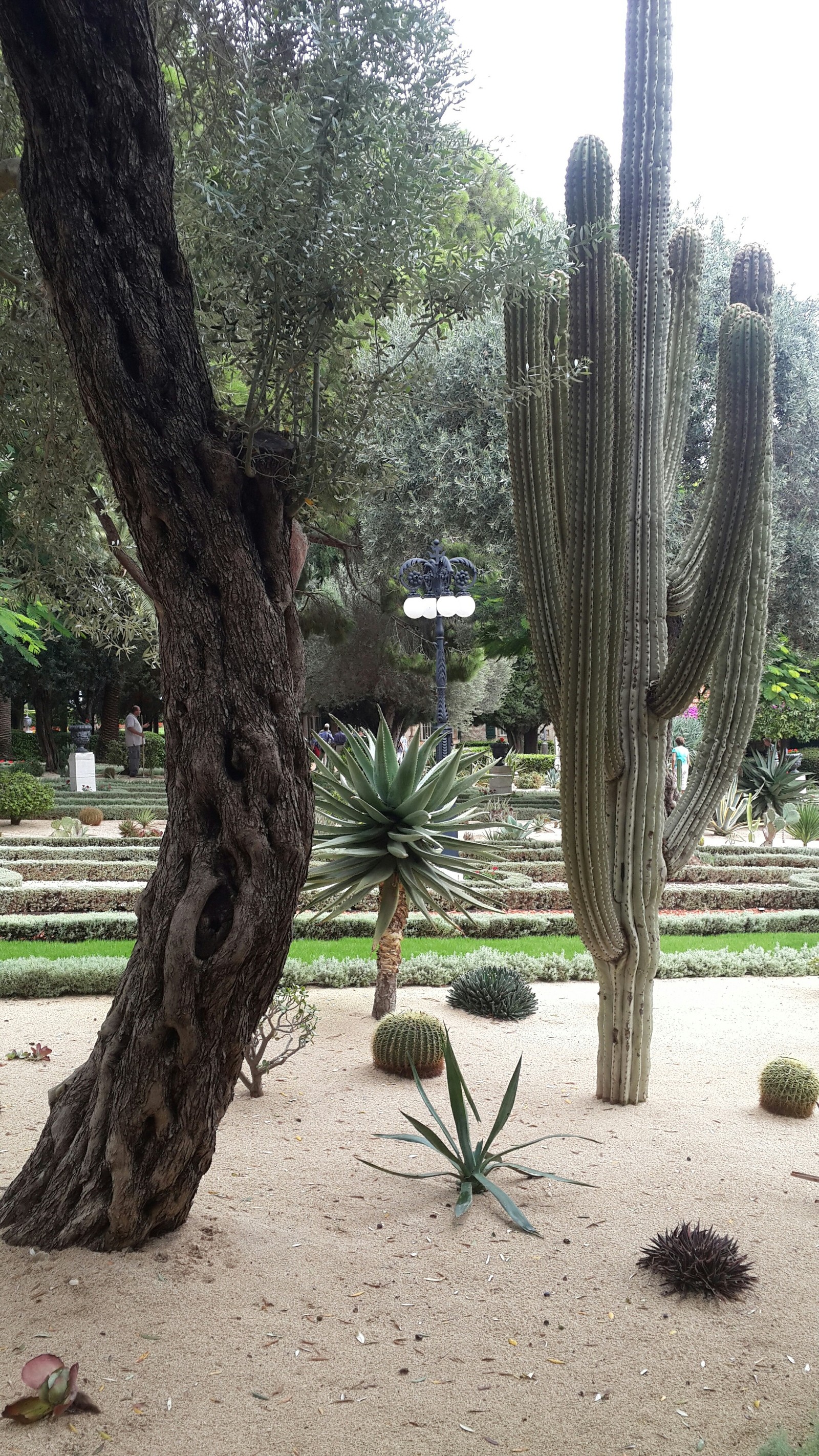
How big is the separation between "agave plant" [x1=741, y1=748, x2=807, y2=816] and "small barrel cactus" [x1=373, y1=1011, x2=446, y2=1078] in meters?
15.7

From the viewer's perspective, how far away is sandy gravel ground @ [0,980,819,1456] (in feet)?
9.42

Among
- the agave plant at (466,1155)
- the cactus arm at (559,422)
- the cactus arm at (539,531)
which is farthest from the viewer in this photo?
the cactus arm at (559,422)

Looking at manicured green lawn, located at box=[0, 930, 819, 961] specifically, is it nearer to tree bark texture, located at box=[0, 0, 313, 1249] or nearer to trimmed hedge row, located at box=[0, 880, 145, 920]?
trimmed hedge row, located at box=[0, 880, 145, 920]

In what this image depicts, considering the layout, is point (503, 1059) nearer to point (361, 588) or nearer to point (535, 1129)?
point (535, 1129)

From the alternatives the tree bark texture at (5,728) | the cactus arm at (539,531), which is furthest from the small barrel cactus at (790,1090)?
the tree bark texture at (5,728)

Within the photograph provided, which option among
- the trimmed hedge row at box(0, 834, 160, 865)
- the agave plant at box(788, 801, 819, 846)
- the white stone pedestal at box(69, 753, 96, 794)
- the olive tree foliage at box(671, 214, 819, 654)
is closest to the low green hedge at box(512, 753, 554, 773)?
the white stone pedestal at box(69, 753, 96, 794)

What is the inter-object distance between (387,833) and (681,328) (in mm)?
3652

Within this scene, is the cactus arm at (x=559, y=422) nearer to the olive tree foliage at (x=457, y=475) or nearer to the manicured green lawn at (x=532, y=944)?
the manicured green lawn at (x=532, y=944)

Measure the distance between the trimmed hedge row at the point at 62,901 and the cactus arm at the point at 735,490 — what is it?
739cm

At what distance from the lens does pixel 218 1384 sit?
2.99m

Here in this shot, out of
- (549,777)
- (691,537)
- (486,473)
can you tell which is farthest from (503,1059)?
(549,777)

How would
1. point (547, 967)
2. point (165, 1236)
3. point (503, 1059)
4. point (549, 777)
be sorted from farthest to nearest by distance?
point (549, 777) → point (547, 967) → point (503, 1059) → point (165, 1236)

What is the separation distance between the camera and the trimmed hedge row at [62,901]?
10.8m

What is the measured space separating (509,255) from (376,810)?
12.7 feet
